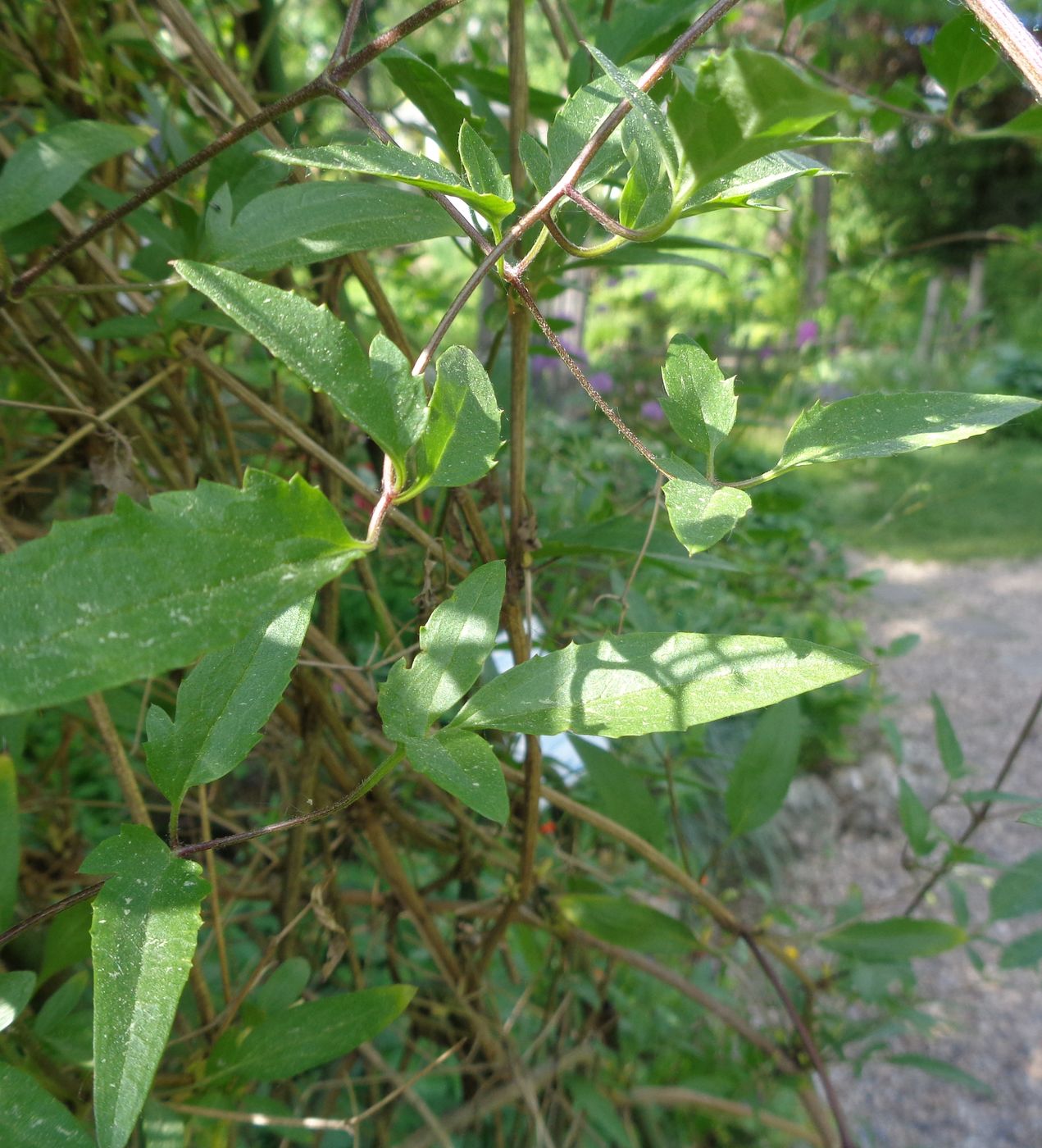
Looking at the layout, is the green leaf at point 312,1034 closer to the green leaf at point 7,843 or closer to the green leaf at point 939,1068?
the green leaf at point 7,843

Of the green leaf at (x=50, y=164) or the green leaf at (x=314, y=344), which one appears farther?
the green leaf at (x=50, y=164)

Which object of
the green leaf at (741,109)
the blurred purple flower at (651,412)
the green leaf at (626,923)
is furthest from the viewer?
the blurred purple flower at (651,412)

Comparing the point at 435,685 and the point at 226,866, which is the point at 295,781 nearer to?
the point at 226,866

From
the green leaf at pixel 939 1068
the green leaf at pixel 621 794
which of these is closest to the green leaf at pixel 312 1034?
the green leaf at pixel 621 794

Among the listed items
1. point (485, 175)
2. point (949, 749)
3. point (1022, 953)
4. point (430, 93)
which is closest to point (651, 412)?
point (949, 749)

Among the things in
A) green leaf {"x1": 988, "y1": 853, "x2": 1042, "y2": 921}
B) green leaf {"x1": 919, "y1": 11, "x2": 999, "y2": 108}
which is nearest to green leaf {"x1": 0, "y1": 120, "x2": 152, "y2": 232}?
green leaf {"x1": 919, "y1": 11, "x2": 999, "y2": 108}

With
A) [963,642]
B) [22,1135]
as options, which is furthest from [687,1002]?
[963,642]

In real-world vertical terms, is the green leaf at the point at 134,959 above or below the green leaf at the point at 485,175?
below
